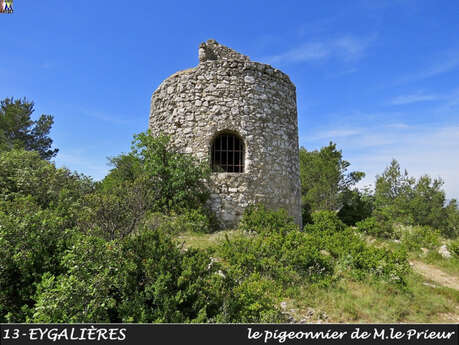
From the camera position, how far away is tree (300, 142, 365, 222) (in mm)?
18438

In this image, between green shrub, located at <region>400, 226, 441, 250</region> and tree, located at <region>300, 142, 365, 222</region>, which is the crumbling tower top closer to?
green shrub, located at <region>400, 226, 441, 250</region>

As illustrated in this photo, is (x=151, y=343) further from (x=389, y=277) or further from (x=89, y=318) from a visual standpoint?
(x=389, y=277)

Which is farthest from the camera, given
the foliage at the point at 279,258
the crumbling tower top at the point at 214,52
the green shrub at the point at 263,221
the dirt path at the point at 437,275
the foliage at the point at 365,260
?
the crumbling tower top at the point at 214,52

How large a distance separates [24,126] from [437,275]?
80.2 feet

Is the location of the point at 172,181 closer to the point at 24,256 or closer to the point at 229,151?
the point at 229,151

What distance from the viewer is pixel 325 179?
1855cm

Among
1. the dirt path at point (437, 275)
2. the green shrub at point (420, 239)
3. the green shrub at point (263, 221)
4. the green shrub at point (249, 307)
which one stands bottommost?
the dirt path at point (437, 275)

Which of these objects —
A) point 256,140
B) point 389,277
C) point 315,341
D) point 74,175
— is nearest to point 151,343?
point 315,341

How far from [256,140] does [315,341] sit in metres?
6.00

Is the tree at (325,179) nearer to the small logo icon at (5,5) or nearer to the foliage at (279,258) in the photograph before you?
the foliage at (279,258)

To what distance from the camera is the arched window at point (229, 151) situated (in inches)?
323

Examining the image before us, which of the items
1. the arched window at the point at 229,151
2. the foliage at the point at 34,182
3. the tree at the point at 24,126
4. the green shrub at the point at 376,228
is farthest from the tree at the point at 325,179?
the tree at the point at 24,126

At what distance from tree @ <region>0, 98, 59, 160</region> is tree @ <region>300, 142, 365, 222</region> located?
19.8 metres

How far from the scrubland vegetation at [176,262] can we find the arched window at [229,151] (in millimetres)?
924
